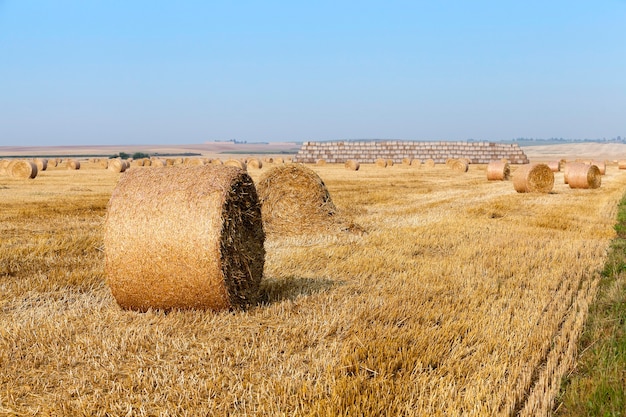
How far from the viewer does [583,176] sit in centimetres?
2295

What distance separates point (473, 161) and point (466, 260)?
52.8m

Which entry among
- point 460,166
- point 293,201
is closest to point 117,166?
point 460,166

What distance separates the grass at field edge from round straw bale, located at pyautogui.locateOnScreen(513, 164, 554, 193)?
14248mm

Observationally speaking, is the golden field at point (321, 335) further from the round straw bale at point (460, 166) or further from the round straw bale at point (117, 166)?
the round straw bale at point (460, 166)

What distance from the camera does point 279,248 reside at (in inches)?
406

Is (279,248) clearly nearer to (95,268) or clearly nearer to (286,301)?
(95,268)

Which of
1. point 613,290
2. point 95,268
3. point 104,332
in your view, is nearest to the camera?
point 104,332

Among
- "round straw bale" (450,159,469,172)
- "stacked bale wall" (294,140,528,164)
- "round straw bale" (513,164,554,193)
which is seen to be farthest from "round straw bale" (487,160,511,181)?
"stacked bale wall" (294,140,528,164)

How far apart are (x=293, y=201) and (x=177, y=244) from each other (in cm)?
623

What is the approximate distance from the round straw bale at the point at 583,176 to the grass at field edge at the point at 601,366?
17222 mm

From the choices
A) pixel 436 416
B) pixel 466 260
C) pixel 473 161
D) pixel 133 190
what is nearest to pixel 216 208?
pixel 133 190

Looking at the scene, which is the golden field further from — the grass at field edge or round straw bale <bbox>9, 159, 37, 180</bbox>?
round straw bale <bbox>9, 159, 37, 180</bbox>

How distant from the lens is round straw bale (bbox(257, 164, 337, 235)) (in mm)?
11867

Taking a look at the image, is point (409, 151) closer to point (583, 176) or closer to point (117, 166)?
point (117, 166)
